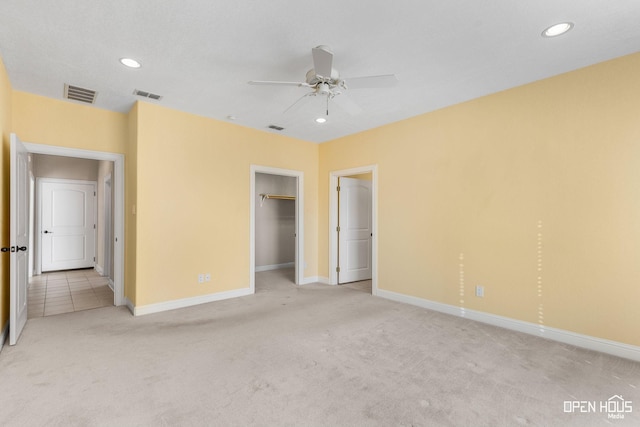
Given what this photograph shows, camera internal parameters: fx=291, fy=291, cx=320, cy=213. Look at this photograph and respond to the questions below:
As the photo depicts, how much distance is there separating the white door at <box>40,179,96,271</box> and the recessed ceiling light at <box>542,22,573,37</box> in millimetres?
8625

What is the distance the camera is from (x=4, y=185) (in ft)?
9.99

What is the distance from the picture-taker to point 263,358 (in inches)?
102

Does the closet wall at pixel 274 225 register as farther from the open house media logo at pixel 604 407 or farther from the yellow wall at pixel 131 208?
the open house media logo at pixel 604 407

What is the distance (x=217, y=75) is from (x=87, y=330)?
10.2ft

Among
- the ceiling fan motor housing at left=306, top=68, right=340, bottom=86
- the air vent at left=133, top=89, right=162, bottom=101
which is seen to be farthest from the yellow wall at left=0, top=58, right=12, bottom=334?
the ceiling fan motor housing at left=306, top=68, right=340, bottom=86

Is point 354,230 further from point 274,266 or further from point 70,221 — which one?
point 70,221

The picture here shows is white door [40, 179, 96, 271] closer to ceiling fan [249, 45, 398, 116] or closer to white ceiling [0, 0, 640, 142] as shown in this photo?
white ceiling [0, 0, 640, 142]

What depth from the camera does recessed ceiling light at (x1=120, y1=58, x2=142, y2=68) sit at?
2.73 metres

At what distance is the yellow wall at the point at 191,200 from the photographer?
3787 millimetres

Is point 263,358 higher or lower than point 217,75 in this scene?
lower

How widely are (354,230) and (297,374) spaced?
357cm

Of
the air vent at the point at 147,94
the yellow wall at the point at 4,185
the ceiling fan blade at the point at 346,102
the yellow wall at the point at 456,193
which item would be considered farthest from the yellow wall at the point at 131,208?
the ceiling fan blade at the point at 346,102

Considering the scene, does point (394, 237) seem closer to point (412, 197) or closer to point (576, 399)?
point (412, 197)

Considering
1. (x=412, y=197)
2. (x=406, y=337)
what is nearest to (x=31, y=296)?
(x=406, y=337)
